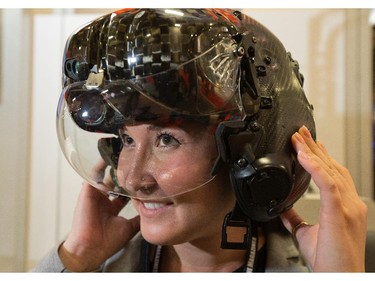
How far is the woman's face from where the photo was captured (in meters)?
0.67

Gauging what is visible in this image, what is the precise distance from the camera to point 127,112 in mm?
642

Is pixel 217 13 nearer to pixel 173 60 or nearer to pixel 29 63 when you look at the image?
pixel 173 60

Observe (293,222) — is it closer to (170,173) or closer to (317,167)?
(317,167)

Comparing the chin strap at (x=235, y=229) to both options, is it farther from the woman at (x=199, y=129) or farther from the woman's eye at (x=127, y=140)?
the woman's eye at (x=127, y=140)

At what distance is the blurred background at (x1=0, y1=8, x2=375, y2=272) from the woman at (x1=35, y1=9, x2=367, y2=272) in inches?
22.7

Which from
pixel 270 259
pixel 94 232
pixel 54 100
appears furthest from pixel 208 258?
pixel 54 100

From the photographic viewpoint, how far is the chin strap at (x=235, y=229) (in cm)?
72

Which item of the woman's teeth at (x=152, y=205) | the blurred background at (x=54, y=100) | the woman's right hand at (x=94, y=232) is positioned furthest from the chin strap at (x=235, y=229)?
the blurred background at (x=54, y=100)

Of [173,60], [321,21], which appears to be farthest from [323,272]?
[321,21]

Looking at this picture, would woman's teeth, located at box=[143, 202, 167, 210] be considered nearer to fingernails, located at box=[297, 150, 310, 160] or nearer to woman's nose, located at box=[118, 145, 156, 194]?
woman's nose, located at box=[118, 145, 156, 194]

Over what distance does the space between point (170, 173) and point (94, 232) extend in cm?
32

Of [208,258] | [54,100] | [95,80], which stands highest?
[95,80]

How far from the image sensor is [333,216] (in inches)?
27.0
